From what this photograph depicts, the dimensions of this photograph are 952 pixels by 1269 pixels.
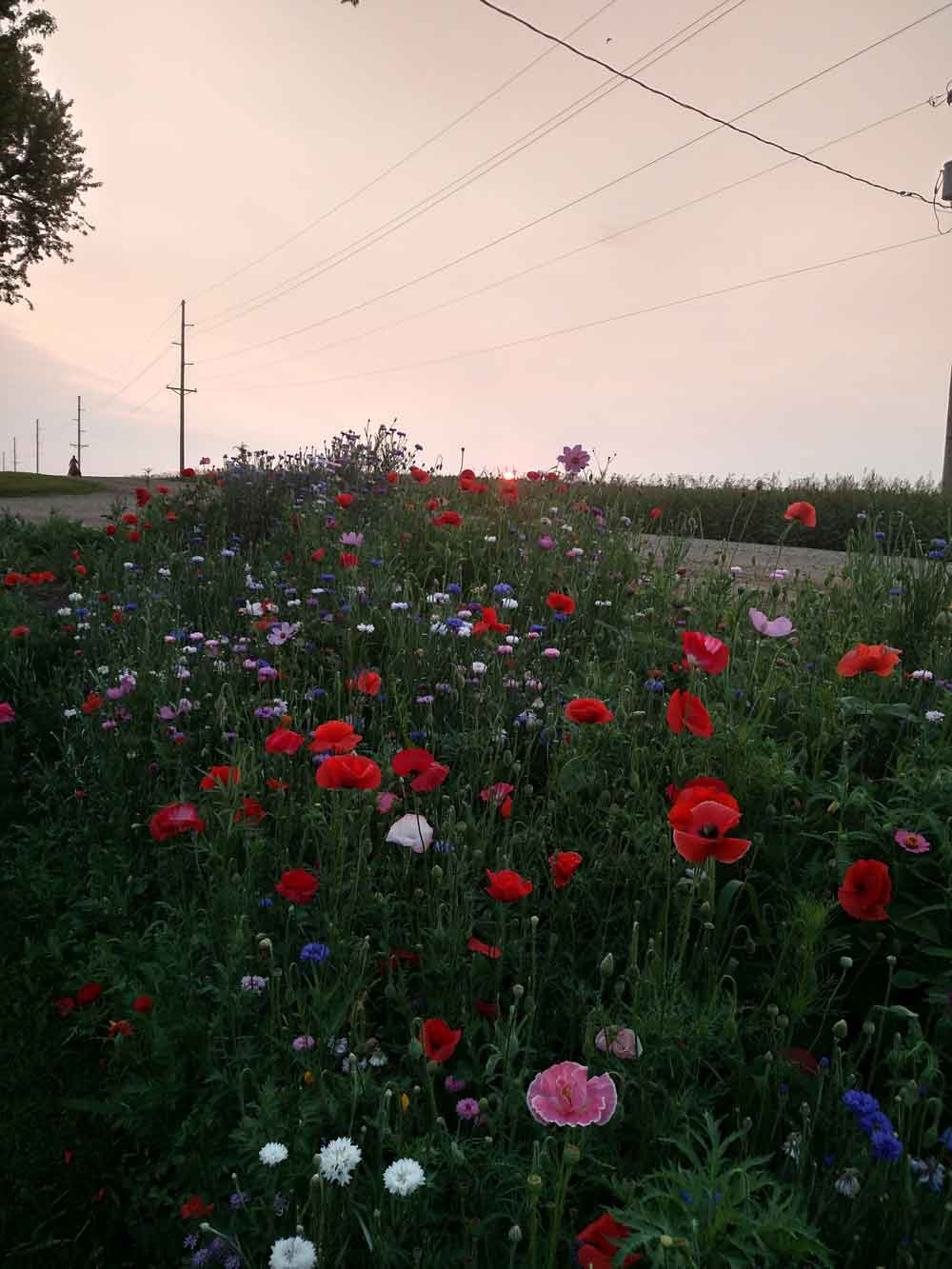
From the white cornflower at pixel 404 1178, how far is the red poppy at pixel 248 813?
1.24 metres

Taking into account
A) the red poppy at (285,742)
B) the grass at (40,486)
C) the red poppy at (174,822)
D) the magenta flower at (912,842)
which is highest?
the grass at (40,486)

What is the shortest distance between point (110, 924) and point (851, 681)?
2694 mm

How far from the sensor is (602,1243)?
1498mm

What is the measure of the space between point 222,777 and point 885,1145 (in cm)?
189

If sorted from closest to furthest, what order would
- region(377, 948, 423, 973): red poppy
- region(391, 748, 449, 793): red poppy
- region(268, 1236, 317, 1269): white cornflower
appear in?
region(268, 1236, 317, 1269): white cornflower
region(391, 748, 449, 793): red poppy
region(377, 948, 423, 973): red poppy

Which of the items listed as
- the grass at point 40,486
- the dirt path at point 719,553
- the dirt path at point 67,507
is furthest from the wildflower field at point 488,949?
the grass at point 40,486

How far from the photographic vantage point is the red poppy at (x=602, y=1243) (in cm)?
141

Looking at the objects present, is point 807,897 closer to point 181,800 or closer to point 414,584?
point 181,800

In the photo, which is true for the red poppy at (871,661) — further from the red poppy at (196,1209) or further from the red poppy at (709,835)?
the red poppy at (196,1209)

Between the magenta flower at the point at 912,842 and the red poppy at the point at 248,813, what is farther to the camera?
the red poppy at the point at 248,813

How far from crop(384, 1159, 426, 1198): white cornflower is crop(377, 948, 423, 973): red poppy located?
2.35ft

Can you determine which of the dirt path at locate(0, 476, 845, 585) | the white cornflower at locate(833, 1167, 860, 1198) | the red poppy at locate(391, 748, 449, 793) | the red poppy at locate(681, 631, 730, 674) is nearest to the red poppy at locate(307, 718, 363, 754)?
the red poppy at locate(391, 748, 449, 793)

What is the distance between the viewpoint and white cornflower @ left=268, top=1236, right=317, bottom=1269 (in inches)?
52.2

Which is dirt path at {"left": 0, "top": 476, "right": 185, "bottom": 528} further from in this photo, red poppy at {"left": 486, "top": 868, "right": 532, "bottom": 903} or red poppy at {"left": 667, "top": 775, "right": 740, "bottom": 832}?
red poppy at {"left": 667, "top": 775, "right": 740, "bottom": 832}
